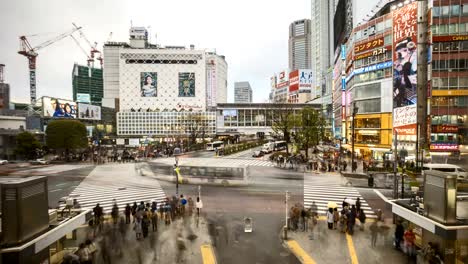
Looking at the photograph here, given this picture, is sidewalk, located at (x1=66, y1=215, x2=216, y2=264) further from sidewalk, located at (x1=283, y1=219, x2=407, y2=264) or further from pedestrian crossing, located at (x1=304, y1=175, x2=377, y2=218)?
pedestrian crossing, located at (x1=304, y1=175, x2=377, y2=218)

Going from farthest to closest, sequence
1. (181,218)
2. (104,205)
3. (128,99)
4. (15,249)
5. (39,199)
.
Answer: (128,99), (104,205), (181,218), (39,199), (15,249)

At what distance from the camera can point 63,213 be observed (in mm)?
11953

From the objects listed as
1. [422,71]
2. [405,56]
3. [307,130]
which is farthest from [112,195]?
[422,71]

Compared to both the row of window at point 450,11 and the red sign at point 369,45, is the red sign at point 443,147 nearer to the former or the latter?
the row of window at point 450,11

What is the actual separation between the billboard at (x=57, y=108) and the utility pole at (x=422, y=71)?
255ft

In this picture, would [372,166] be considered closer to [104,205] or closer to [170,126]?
[104,205]

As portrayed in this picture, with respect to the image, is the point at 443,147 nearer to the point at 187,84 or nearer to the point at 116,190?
the point at 116,190

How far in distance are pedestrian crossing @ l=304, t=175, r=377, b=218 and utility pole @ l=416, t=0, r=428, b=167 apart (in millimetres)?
21257

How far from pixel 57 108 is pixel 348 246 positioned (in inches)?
3072

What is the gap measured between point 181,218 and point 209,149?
4681cm

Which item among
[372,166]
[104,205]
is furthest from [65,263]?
[372,166]

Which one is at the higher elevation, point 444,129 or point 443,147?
point 444,129

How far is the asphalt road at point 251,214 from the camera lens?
1265cm

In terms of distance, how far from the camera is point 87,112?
84500 millimetres
